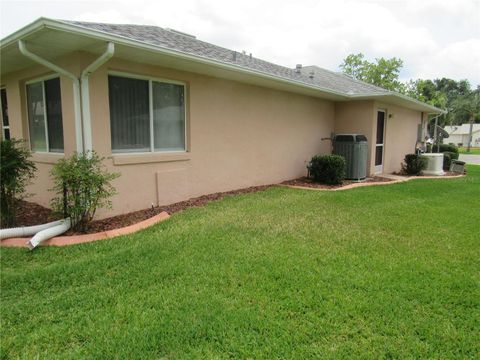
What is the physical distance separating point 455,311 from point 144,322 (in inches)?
107

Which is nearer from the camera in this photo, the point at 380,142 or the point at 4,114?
the point at 4,114

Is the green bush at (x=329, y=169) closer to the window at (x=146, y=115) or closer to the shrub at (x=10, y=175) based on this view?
the window at (x=146, y=115)

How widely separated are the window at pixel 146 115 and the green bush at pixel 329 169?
Answer: 438 centimetres

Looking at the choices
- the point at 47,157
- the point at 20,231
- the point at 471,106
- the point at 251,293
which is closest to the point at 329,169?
the point at 251,293

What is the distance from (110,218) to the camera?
5797 mm

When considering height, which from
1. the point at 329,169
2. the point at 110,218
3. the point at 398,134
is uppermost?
the point at 398,134

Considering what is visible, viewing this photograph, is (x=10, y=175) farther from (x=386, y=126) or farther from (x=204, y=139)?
(x=386, y=126)

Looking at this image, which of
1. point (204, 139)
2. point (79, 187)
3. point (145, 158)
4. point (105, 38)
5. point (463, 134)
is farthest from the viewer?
point (463, 134)

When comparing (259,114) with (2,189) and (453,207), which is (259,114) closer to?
(453,207)

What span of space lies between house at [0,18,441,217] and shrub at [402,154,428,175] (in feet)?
11.8

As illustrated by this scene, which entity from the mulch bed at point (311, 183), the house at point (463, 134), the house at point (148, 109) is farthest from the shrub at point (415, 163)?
the house at point (463, 134)

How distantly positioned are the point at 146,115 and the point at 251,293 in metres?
4.31

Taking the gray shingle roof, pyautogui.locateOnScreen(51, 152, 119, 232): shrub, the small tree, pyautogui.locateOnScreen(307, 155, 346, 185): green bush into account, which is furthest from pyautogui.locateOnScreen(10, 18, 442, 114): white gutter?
the small tree

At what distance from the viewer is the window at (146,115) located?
589cm
